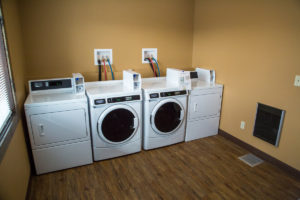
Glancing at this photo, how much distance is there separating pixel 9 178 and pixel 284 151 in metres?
2.93

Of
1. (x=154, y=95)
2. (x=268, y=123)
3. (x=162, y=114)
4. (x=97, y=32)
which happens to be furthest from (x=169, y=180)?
(x=97, y=32)

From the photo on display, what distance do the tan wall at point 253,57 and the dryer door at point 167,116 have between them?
0.88 m

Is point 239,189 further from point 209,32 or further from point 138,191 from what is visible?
point 209,32

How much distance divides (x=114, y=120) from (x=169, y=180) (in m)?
0.99

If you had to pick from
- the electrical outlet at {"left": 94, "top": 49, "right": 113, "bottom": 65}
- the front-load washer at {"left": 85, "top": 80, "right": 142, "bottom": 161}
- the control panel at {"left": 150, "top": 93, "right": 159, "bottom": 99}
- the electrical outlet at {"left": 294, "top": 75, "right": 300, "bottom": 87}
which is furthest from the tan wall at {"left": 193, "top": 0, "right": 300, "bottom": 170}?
the electrical outlet at {"left": 94, "top": 49, "right": 113, "bottom": 65}

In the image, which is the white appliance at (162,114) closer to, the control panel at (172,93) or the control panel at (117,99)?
the control panel at (172,93)

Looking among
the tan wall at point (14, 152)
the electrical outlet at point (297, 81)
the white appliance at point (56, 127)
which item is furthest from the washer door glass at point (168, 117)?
the tan wall at point (14, 152)

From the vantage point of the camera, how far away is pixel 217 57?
333 centimetres

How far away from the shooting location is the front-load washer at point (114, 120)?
8.21 feet

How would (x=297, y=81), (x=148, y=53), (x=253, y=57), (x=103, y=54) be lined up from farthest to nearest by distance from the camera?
1. (x=148, y=53)
2. (x=103, y=54)
3. (x=253, y=57)
4. (x=297, y=81)

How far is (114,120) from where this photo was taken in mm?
2600

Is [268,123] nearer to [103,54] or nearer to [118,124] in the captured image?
[118,124]

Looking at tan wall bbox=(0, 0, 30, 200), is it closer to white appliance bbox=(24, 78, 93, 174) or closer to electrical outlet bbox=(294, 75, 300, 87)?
white appliance bbox=(24, 78, 93, 174)

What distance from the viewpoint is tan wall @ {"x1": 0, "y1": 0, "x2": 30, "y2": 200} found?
148cm
